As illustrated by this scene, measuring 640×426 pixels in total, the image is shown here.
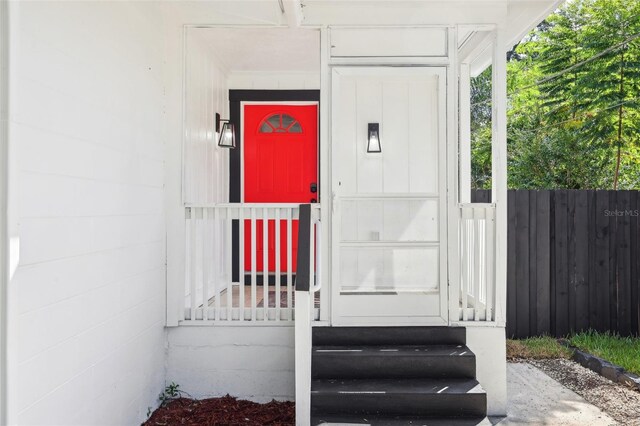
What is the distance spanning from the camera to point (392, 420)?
125 inches

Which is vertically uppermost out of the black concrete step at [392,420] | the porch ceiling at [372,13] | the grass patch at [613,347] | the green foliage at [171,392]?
the porch ceiling at [372,13]

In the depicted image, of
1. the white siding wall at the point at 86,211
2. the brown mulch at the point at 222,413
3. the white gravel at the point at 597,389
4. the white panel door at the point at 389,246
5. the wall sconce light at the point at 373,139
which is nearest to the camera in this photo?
the white siding wall at the point at 86,211

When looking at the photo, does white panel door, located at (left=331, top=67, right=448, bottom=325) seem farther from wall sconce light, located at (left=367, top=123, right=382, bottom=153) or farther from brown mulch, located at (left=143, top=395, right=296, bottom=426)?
brown mulch, located at (left=143, top=395, right=296, bottom=426)

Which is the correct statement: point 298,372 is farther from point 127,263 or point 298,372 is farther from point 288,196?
point 288,196

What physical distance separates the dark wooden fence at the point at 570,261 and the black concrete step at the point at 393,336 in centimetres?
190

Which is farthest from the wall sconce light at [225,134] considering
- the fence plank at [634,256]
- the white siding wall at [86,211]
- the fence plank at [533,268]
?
the fence plank at [634,256]

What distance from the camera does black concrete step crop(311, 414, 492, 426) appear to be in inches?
123

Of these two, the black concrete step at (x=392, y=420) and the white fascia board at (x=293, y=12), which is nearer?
the black concrete step at (x=392, y=420)

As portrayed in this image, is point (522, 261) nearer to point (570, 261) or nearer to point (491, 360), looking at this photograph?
point (570, 261)

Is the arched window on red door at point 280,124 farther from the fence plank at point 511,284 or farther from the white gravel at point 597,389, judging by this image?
the white gravel at point 597,389

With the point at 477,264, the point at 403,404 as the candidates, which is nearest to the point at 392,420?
the point at 403,404

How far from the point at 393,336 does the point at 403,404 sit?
23.8 inches

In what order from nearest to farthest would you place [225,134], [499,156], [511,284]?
[499,156] < [225,134] < [511,284]

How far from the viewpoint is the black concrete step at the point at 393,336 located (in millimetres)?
3754
